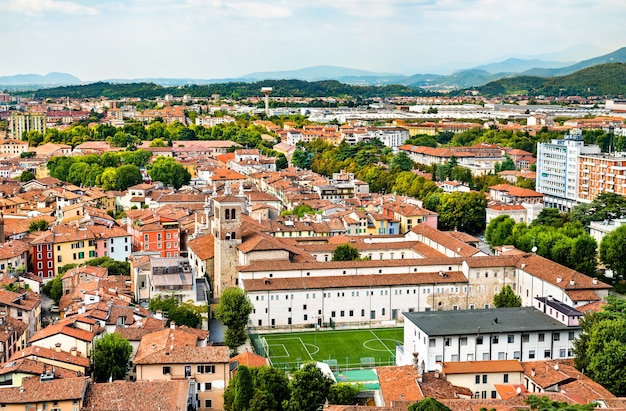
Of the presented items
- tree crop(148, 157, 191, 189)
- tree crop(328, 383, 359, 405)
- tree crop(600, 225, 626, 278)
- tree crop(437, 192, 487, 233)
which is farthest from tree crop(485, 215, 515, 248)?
tree crop(148, 157, 191, 189)

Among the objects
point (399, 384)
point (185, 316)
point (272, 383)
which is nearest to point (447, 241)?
point (185, 316)

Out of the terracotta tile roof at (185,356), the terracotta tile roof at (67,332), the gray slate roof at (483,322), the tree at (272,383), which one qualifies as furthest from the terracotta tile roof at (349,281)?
the tree at (272,383)

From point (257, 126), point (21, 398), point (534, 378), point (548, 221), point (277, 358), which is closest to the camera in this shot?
point (21, 398)

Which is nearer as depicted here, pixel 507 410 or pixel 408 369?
pixel 507 410

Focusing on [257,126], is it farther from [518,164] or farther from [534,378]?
[534,378]

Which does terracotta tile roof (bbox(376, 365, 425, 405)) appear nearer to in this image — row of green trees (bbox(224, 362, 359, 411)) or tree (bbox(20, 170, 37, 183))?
row of green trees (bbox(224, 362, 359, 411))

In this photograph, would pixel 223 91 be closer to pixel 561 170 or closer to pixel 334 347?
pixel 561 170

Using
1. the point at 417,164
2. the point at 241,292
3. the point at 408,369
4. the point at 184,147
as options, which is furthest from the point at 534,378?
the point at 184,147
